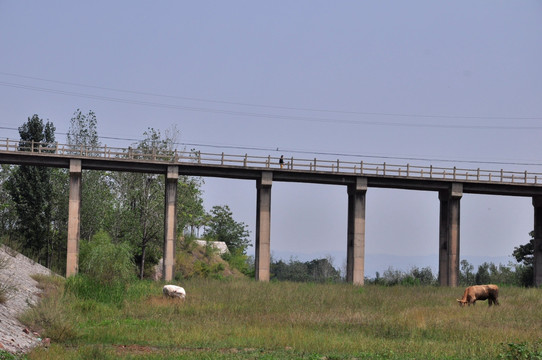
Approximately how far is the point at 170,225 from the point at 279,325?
2777cm

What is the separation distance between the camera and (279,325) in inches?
1137

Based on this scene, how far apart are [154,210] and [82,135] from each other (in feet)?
31.9

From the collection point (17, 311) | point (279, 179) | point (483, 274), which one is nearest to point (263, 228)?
point (279, 179)

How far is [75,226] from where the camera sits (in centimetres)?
5362

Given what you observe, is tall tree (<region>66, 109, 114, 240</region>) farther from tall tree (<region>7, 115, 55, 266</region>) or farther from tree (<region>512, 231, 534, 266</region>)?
tree (<region>512, 231, 534, 266</region>)

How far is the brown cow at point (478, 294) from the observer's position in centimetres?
3844

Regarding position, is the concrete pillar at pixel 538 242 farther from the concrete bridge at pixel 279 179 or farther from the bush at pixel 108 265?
A: the bush at pixel 108 265

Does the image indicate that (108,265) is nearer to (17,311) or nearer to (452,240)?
(17,311)

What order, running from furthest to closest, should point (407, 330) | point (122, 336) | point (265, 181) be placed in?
1. point (265, 181)
2. point (407, 330)
3. point (122, 336)

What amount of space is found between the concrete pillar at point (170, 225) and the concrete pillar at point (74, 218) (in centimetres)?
618

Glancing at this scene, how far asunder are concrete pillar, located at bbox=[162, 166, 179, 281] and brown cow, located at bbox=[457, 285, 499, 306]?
76.6 ft

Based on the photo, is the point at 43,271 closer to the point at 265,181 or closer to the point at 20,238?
the point at 265,181

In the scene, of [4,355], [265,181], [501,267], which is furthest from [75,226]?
[501,267]

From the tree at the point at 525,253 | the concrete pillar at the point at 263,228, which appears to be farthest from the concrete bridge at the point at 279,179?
the tree at the point at 525,253
